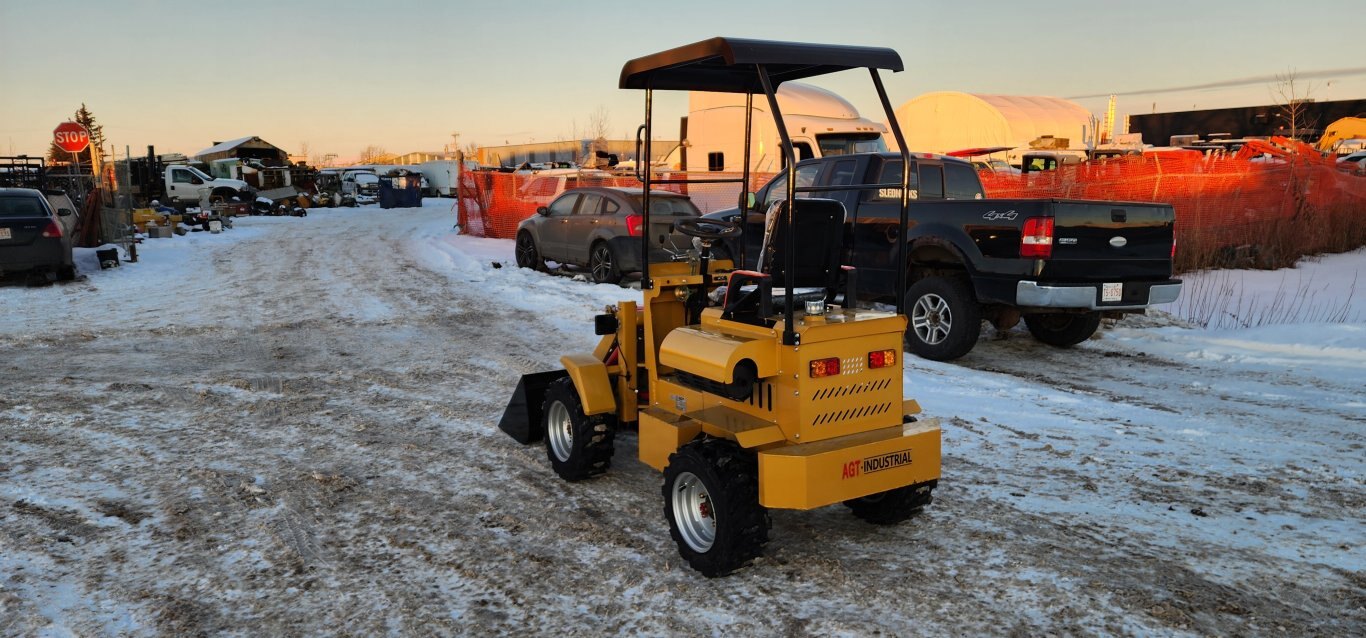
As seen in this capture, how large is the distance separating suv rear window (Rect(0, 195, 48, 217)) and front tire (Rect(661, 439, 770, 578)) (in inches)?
513

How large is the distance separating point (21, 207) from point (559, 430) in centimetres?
1184

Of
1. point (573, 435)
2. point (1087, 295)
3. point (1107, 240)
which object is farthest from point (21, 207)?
point (1107, 240)

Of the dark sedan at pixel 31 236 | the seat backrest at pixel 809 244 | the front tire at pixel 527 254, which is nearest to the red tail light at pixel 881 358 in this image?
the seat backrest at pixel 809 244

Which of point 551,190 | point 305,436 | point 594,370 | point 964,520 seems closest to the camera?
point 964,520

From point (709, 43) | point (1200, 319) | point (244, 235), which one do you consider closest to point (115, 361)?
point (709, 43)

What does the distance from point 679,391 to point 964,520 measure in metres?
1.54

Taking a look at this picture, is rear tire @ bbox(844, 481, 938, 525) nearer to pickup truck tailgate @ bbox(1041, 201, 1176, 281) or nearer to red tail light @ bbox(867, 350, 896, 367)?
red tail light @ bbox(867, 350, 896, 367)

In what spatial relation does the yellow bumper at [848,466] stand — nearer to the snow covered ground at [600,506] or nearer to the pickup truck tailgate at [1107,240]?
the snow covered ground at [600,506]

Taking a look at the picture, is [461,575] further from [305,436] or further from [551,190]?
[551,190]

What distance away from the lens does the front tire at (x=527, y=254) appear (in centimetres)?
1513

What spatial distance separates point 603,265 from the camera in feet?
44.0

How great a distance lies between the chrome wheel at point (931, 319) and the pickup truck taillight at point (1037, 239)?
94 cm

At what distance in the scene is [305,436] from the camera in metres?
5.96

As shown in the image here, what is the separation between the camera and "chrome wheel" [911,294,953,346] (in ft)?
27.0
